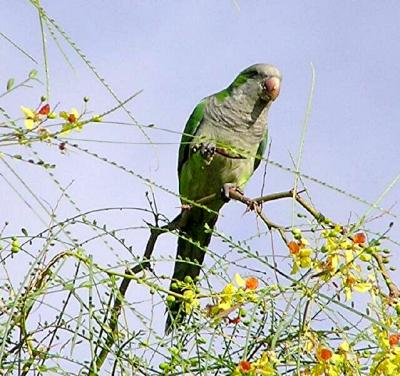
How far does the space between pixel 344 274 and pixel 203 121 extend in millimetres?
2126

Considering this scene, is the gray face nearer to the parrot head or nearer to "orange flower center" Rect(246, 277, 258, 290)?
the parrot head

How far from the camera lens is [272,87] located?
3.37 meters

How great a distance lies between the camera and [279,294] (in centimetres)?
122

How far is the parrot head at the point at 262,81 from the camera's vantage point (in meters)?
3.39

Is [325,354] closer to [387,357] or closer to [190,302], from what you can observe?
[387,357]

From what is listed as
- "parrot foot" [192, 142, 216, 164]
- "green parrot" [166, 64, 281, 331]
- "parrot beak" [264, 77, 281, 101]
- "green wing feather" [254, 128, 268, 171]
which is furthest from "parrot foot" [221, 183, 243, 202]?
"parrot beak" [264, 77, 281, 101]

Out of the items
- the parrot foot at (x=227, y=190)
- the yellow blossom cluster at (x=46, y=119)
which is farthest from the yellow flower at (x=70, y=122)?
the parrot foot at (x=227, y=190)

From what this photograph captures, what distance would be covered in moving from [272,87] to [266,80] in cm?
5

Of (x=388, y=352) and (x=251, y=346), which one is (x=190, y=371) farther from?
(x=388, y=352)

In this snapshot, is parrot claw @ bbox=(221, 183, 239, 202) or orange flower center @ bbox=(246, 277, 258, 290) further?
parrot claw @ bbox=(221, 183, 239, 202)

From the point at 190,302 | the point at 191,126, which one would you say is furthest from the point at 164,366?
the point at 191,126

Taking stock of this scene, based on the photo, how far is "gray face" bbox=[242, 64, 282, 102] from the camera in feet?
11.1

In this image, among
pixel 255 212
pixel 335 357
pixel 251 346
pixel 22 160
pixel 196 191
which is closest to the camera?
pixel 22 160

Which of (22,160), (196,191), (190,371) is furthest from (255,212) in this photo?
(196,191)
